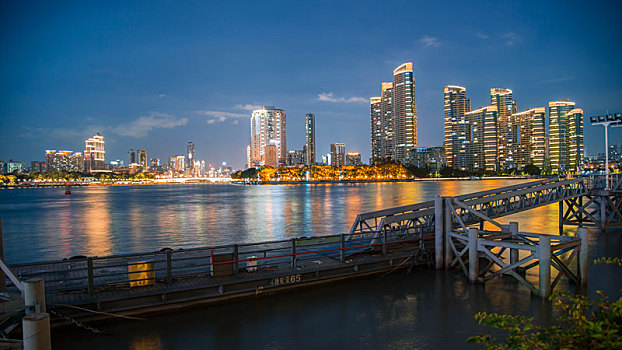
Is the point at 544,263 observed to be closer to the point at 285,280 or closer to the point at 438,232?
the point at 438,232

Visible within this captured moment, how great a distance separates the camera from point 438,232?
707 inches

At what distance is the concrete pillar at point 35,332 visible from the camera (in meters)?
6.55

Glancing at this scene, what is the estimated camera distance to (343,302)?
14.5 meters

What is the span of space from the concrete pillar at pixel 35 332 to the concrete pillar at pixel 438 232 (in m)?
15.3

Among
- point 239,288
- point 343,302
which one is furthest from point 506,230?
point 239,288

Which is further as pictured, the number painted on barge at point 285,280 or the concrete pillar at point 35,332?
the number painted on barge at point 285,280

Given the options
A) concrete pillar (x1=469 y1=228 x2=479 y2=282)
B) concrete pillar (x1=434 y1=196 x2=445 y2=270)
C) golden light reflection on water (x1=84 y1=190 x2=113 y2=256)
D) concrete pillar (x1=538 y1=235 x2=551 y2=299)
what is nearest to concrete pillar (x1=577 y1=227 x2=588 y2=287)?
concrete pillar (x1=538 y1=235 x2=551 y2=299)

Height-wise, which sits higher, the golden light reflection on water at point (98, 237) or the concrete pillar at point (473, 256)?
the concrete pillar at point (473, 256)

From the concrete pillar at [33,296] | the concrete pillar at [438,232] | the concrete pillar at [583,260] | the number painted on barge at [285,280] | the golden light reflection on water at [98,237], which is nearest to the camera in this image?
the concrete pillar at [33,296]

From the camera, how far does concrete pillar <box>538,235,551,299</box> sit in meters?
13.5

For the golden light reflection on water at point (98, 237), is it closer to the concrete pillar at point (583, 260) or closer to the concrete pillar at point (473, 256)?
the concrete pillar at point (473, 256)

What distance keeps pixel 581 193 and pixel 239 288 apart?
27.5 meters

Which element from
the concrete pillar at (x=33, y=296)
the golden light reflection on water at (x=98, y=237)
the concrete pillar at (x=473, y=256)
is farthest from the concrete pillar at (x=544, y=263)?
the golden light reflection on water at (x=98, y=237)

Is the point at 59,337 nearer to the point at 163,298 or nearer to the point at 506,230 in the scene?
the point at 163,298
